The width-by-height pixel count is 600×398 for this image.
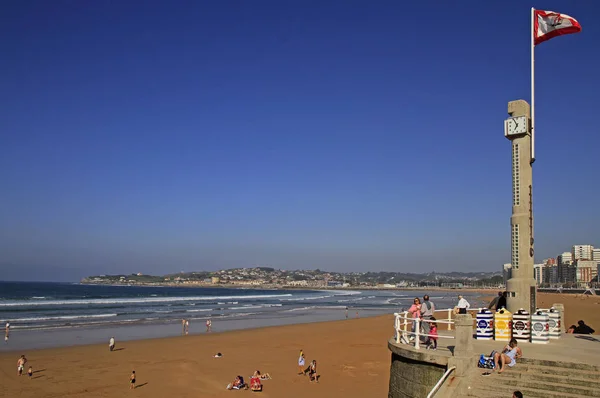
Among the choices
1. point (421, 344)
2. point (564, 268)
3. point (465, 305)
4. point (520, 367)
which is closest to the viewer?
point (520, 367)

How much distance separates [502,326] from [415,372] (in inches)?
132

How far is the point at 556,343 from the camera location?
474 inches

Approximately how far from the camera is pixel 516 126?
566 inches

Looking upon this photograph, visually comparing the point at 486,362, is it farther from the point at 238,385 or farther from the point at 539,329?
the point at 238,385

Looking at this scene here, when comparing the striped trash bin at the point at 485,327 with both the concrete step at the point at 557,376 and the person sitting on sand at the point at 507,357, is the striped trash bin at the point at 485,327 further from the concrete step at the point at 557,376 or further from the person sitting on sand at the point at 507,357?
the concrete step at the point at 557,376

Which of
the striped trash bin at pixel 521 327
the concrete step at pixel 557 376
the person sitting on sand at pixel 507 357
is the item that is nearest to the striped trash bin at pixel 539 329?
the striped trash bin at pixel 521 327

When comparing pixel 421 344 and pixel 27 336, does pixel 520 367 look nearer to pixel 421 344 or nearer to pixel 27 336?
pixel 421 344

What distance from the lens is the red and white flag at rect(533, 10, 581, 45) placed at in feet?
48.3

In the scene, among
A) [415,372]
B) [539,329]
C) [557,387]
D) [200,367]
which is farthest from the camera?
[200,367]

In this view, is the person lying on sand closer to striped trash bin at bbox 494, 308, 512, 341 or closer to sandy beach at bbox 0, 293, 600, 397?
sandy beach at bbox 0, 293, 600, 397

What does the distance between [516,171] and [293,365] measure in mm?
13276

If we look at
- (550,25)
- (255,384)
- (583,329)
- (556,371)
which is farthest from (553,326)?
(255,384)

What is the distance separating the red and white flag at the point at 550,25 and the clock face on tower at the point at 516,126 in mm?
2665

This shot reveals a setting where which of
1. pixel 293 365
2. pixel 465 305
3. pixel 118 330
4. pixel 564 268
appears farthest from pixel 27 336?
pixel 564 268
